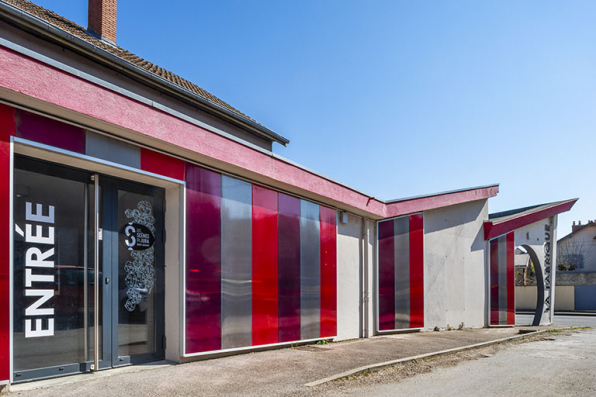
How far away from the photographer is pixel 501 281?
17641 millimetres

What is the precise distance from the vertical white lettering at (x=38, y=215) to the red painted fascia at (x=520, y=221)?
48.2 ft

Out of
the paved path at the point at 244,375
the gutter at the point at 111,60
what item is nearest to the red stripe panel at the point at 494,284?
the paved path at the point at 244,375

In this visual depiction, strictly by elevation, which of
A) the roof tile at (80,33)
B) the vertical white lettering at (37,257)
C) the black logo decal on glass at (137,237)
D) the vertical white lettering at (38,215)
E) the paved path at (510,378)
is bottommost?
the paved path at (510,378)

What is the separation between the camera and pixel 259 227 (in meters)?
9.36

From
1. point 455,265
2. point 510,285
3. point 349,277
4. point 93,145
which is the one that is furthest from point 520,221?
point 93,145

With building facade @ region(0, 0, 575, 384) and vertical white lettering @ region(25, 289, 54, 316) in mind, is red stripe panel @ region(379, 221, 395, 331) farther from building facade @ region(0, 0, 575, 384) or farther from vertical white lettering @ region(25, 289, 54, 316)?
vertical white lettering @ region(25, 289, 54, 316)

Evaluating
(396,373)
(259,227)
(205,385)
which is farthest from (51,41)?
(396,373)

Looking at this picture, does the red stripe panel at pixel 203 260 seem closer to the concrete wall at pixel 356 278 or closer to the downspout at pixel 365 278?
the concrete wall at pixel 356 278

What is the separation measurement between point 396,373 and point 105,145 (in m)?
5.27

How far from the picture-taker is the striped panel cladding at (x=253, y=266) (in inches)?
316

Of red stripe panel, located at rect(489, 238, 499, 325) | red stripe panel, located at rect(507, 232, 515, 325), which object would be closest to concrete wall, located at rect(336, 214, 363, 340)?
red stripe panel, located at rect(489, 238, 499, 325)

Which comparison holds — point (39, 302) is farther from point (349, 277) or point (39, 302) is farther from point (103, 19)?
point (103, 19)

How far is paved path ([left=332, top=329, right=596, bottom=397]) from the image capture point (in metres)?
6.46

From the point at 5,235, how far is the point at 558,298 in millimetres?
35437
